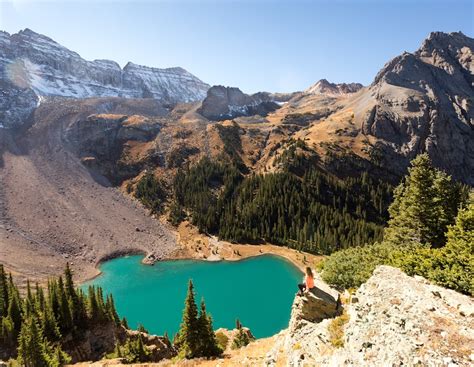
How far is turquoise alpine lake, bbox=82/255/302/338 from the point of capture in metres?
65.2

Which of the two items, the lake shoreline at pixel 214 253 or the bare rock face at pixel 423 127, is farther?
the bare rock face at pixel 423 127

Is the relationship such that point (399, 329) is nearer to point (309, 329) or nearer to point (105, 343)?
point (309, 329)

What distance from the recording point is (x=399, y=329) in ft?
47.2

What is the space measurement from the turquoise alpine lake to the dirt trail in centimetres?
887

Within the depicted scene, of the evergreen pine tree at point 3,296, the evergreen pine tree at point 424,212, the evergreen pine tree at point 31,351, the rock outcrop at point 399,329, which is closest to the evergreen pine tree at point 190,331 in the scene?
the evergreen pine tree at point 31,351

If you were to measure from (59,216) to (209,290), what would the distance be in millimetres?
65032

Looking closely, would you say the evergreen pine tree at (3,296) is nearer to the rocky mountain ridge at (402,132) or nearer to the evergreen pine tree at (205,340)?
the evergreen pine tree at (205,340)

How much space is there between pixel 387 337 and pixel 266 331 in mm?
49245

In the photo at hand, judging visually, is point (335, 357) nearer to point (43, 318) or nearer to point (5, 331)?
point (43, 318)

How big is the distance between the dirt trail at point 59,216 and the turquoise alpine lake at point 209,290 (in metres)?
8.87

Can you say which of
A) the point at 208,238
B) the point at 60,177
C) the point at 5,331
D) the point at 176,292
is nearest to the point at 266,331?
the point at 176,292

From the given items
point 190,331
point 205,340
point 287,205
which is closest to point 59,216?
point 287,205

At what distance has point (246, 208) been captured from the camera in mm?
120875

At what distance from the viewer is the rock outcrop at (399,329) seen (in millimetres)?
12672
